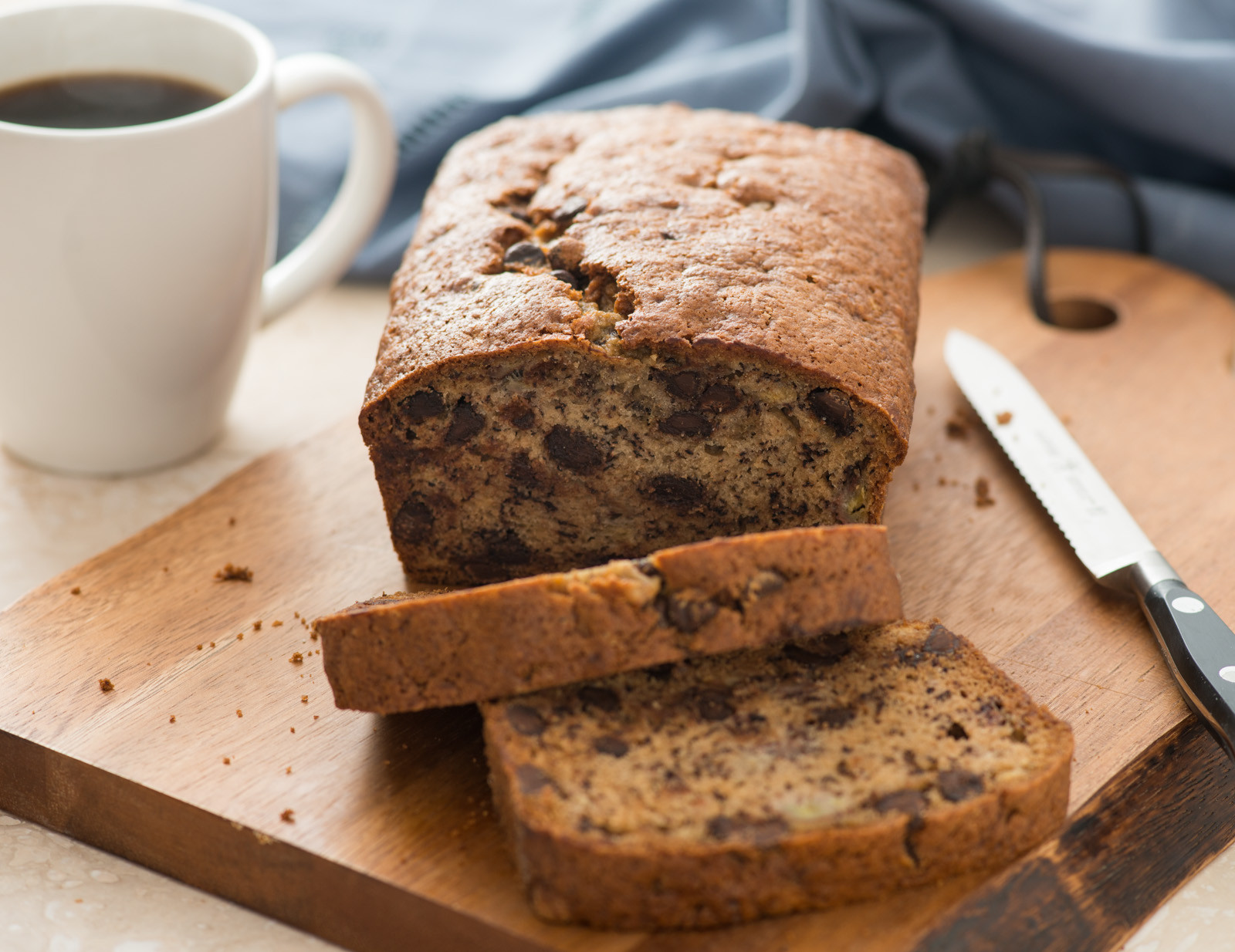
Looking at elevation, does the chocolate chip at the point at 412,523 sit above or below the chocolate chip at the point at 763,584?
below

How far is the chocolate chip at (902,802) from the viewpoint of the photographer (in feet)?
6.07

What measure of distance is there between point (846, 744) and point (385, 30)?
284 cm

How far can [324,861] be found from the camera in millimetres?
1933

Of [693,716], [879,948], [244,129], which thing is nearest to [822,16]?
[244,129]

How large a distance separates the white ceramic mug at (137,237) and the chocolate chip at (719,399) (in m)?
1.08

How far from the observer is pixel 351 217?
3211 mm

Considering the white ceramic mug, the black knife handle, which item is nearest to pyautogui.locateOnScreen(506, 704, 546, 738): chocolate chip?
the black knife handle

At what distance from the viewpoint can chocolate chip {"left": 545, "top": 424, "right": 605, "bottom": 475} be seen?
236 cm

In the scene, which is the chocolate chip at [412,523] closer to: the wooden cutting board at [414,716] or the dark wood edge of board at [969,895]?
the wooden cutting board at [414,716]

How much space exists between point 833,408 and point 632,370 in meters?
0.35

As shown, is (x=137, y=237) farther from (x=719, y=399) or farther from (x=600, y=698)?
(x=600, y=698)


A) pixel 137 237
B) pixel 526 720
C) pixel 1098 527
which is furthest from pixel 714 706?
pixel 137 237

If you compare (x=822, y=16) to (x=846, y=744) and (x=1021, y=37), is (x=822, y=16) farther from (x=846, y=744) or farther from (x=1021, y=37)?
(x=846, y=744)

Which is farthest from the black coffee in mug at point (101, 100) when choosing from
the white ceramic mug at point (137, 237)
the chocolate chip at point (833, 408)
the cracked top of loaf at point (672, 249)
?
the chocolate chip at point (833, 408)
